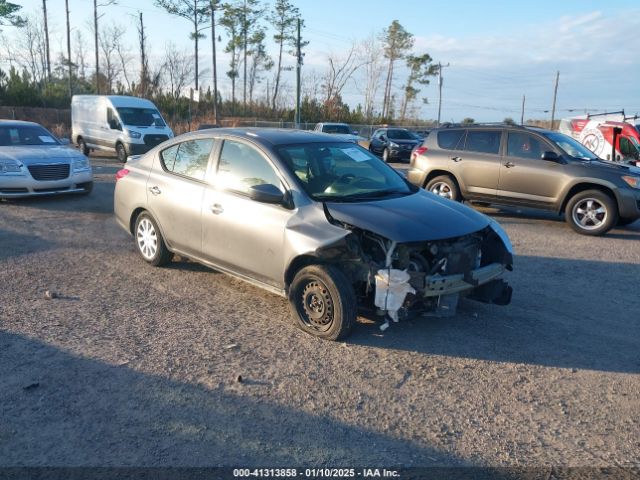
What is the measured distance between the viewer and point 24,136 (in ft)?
38.3

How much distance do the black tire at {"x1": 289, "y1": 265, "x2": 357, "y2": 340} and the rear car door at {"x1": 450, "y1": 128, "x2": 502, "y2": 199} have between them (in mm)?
6843

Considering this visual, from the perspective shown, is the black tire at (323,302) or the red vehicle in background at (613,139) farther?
the red vehicle in background at (613,139)

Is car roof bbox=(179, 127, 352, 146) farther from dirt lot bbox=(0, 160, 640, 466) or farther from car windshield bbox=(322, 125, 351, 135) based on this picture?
car windshield bbox=(322, 125, 351, 135)

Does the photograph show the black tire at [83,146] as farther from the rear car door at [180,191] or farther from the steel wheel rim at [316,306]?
the steel wheel rim at [316,306]

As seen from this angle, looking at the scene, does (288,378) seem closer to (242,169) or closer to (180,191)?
(242,169)

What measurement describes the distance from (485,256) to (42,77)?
58.3m

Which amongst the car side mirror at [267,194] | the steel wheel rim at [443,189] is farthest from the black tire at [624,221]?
the car side mirror at [267,194]

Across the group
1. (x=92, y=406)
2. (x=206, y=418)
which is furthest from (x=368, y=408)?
(x=92, y=406)

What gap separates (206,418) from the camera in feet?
11.6

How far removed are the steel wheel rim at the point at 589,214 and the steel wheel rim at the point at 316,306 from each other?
671cm

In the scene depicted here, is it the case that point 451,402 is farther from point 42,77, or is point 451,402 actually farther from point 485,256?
point 42,77

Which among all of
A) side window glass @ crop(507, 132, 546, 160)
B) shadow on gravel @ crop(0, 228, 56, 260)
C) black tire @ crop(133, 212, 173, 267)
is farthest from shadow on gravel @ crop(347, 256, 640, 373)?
shadow on gravel @ crop(0, 228, 56, 260)

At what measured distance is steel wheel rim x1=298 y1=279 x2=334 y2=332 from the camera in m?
4.65

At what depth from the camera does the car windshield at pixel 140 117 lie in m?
19.0
